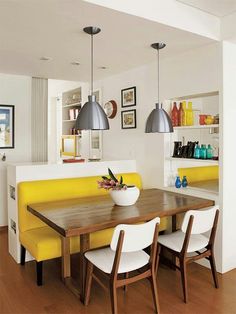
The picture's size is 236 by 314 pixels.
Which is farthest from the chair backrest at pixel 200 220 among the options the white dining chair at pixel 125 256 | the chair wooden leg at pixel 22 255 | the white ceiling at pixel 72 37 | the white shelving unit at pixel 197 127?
the chair wooden leg at pixel 22 255

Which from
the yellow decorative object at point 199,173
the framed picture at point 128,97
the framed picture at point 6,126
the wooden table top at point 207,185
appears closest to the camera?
the wooden table top at point 207,185

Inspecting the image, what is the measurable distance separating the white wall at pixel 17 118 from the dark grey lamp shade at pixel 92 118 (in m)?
2.37

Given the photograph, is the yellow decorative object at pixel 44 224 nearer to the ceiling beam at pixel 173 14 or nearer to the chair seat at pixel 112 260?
the chair seat at pixel 112 260

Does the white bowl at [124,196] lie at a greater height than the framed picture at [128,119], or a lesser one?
lesser

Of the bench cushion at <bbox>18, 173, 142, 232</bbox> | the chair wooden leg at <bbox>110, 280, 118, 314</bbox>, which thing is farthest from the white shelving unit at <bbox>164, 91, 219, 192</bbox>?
the chair wooden leg at <bbox>110, 280, 118, 314</bbox>

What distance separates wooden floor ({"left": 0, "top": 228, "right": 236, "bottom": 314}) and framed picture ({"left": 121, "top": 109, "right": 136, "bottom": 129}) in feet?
6.33

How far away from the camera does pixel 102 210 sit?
2691mm

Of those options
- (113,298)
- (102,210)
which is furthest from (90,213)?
(113,298)

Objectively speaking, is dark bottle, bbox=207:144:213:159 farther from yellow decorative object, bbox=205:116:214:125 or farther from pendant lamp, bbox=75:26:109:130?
pendant lamp, bbox=75:26:109:130

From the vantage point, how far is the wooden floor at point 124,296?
7.87 ft

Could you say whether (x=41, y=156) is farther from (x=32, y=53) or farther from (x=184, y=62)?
(x=184, y=62)

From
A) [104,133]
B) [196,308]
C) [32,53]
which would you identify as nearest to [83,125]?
[32,53]

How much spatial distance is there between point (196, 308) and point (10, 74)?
385 centimetres

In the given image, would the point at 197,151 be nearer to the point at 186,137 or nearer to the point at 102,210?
the point at 186,137
